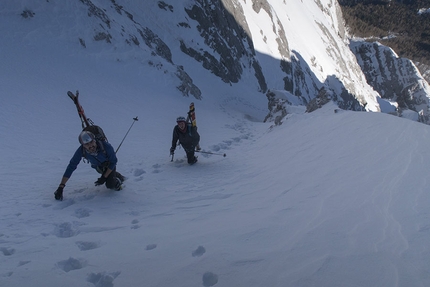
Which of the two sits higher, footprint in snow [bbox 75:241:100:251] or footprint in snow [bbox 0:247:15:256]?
footprint in snow [bbox 0:247:15:256]

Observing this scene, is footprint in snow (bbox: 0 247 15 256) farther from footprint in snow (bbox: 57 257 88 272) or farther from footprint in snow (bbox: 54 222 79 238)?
footprint in snow (bbox: 57 257 88 272)

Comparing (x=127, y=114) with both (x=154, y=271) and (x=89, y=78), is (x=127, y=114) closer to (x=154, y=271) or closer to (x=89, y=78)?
(x=89, y=78)

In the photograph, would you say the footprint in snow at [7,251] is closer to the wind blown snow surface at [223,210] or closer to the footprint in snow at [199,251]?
the wind blown snow surface at [223,210]

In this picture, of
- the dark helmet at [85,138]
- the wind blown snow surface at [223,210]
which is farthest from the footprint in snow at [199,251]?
the dark helmet at [85,138]

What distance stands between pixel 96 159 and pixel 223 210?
2662mm

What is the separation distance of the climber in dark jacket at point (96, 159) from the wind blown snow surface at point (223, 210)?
26 centimetres

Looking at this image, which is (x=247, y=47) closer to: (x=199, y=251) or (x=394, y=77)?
(x=199, y=251)

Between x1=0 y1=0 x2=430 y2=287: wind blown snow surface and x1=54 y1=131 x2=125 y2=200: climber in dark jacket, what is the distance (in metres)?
0.26

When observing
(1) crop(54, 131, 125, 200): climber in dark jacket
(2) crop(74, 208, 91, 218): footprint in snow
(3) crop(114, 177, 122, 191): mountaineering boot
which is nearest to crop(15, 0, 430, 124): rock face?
(3) crop(114, 177, 122, 191): mountaineering boot

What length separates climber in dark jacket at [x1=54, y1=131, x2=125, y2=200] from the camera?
523 centimetres

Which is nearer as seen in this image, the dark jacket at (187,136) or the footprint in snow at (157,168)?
the footprint in snow at (157,168)

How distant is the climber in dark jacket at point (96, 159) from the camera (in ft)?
17.2

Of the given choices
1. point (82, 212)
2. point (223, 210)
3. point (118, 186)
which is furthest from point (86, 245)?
point (118, 186)

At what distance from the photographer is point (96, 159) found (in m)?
5.66
